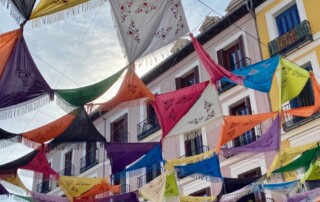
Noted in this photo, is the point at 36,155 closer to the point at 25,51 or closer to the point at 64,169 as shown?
the point at 25,51

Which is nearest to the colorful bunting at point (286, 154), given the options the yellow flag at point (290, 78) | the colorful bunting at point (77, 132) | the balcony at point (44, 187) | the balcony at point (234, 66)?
the yellow flag at point (290, 78)

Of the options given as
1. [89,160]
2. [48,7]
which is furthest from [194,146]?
[48,7]

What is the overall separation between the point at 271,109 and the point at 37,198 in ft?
25.8

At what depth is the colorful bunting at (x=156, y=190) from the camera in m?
12.1

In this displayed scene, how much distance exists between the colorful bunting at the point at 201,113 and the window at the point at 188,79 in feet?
28.3

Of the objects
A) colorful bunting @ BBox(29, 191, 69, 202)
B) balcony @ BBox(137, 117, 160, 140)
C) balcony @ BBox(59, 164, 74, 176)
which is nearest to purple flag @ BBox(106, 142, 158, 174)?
colorful bunting @ BBox(29, 191, 69, 202)

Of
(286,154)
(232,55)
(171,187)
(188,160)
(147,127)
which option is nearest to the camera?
(286,154)

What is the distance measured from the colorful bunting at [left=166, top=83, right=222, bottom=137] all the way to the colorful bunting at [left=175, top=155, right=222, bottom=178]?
1972 millimetres

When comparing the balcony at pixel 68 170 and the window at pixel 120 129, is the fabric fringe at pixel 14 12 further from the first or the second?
the balcony at pixel 68 170

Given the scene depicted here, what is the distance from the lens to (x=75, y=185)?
42.9ft

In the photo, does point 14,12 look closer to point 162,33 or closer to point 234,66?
point 162,33

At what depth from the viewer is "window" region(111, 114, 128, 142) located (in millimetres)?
20833

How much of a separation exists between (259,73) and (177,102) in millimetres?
1781

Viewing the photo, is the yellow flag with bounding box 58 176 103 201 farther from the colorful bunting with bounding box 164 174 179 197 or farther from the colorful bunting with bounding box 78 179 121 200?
the colorful bunting with bounding box 164 174 179 197
